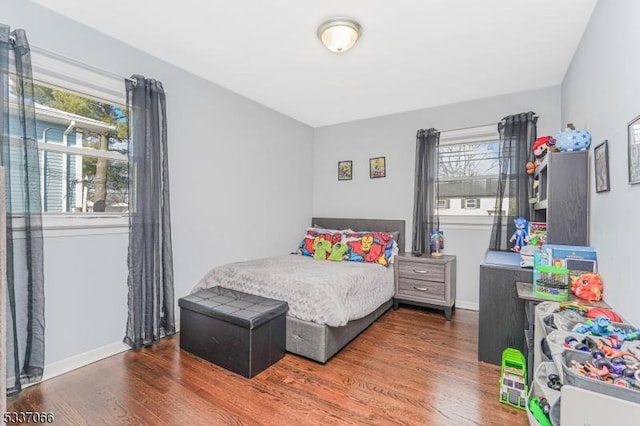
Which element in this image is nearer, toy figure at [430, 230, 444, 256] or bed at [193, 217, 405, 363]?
bed at [193, 217, 405, 363]

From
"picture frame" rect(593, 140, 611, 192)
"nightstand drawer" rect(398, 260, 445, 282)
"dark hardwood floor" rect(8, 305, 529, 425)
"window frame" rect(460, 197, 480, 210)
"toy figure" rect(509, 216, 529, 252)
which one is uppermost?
"picture frame" rect(593, 140, 611, 192)

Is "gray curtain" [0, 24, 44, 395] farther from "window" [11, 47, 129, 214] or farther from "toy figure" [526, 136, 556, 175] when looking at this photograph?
"toy figure" [526, 136, 556, 175]

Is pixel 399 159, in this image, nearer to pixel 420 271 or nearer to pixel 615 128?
pixel 420 271

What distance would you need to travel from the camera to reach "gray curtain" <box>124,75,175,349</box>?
242 cm

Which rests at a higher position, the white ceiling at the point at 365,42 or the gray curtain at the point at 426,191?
the white ceiling at the point at 365,42

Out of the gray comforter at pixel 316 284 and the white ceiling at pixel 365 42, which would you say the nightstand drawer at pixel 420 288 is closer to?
the gray comforter at pixel 316 284

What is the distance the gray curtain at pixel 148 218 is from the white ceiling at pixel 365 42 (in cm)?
50

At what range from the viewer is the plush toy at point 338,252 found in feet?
11.7

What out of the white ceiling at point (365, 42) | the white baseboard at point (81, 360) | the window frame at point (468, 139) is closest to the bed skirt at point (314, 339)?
the white baseboard at point (81, 360)

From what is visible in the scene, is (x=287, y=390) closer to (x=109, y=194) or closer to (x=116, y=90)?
Result: (x=109, y=194)

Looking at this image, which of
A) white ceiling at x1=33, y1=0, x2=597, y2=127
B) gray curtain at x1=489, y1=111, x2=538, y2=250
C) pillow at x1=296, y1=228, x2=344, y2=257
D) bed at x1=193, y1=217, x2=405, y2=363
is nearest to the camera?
white ceiling at x1=33, y1=0, x2=597, y2=127

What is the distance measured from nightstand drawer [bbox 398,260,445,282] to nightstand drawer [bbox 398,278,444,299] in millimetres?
45

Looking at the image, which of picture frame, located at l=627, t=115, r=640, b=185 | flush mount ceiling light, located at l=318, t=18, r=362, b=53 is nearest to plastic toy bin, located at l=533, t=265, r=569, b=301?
picture frame, located at l=627, t=115, r=640, b=185

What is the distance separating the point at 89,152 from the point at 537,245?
142 inches
